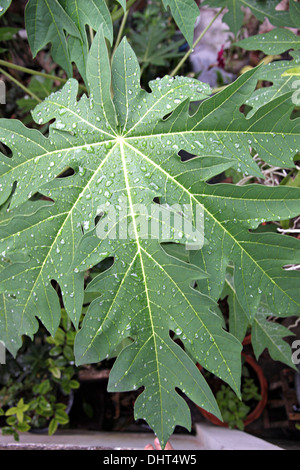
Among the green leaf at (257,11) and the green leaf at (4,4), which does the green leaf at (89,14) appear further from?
the green leaf at (257,11)

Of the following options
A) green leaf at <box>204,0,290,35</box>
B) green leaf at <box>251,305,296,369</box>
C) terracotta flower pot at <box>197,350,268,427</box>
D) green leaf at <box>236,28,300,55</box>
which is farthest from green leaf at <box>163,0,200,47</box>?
terracotta flower pot at <box>197,350,268,427</box>

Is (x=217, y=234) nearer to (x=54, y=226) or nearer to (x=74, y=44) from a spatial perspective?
(x=54, y=226)

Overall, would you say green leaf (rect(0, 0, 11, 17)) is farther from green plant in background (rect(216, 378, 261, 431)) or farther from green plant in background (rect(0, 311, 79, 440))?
green plant in background (rect(216, 378, 261, 431))

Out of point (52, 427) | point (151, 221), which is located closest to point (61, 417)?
point (52, 427)

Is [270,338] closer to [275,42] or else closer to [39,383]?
[275,42]

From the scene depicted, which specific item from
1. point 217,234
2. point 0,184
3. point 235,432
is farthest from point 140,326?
point 235,432

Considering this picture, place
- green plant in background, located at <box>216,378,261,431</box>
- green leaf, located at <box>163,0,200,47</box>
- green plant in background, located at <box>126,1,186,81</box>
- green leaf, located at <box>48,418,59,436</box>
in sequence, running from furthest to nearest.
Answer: green plant in background, located at <box>126,1,186,81</box> → green plant in background, located at <box>216,378,261,431</box> → green leaf, located at <box>48,418,59,436</box> → green leaf, located at <box>163,0,200,47</box>
